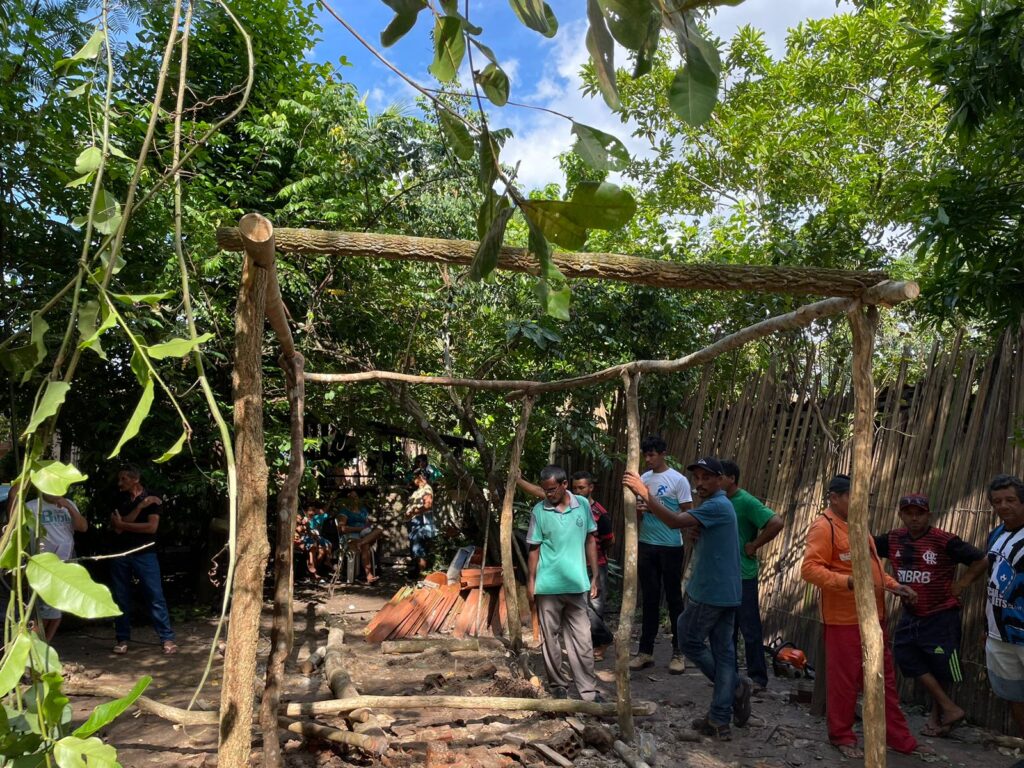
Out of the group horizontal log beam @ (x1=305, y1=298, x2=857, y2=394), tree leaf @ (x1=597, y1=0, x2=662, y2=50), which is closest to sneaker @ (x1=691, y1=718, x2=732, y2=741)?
horizontal log beam @ (x1=305, y1=298, x2=857, y2=394)

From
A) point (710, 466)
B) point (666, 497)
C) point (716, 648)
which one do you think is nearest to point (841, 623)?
point (716, 648)

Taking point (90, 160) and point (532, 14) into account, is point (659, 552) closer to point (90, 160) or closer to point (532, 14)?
point (90, 160)

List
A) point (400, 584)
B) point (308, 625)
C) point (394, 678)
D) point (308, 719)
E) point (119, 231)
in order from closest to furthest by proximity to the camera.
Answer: point (119, 231) < point (308, 719) < point (394, 678) < point (308, 625) < point (400, 584)

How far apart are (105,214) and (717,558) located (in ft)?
13.5

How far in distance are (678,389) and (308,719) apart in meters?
5.58

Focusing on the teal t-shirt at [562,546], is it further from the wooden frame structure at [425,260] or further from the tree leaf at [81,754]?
the tree leaf at [81,754]

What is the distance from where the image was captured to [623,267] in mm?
3219

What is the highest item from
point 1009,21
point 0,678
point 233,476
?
point 1009,21

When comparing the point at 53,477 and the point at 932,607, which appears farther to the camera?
the point at 932,607

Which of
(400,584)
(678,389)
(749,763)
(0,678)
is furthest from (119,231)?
(400,584)

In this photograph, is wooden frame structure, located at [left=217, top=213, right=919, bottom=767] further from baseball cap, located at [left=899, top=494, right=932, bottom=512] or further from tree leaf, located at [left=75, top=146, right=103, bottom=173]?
baseball cap, located at [left=899, top=494, right=932, bottom=512]

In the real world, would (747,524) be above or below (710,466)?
below

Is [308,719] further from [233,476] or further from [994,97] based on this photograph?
[994,97]

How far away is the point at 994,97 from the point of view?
15.5 ft
